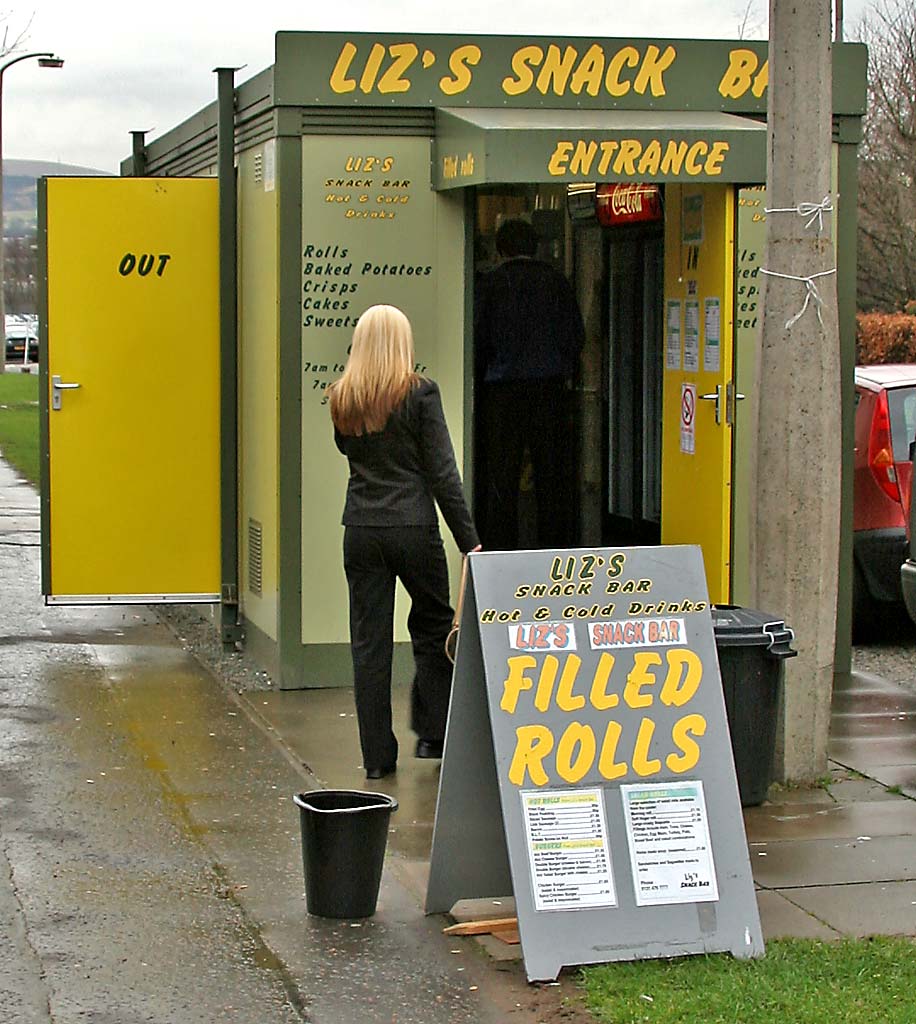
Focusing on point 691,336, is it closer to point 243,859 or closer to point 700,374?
point 700,374

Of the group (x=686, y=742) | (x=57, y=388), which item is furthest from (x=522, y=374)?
(x=686, y=742)

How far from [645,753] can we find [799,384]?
2.21m

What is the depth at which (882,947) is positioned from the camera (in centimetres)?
533

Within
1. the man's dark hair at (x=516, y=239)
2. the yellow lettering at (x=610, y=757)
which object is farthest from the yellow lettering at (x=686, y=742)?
the man's dark hair at (x=516, y=239)

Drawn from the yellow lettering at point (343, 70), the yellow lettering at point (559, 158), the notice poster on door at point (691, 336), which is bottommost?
the notice poster on door at point (691, 336)

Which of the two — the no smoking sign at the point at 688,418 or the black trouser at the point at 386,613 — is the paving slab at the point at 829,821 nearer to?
the black trouser at the point at 386,613

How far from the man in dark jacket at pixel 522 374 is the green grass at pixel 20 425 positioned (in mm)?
10248

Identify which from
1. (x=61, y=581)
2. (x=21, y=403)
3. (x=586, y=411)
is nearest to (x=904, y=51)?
(x=21, y=403)

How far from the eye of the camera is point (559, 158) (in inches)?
331

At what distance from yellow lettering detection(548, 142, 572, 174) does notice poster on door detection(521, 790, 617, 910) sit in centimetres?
389

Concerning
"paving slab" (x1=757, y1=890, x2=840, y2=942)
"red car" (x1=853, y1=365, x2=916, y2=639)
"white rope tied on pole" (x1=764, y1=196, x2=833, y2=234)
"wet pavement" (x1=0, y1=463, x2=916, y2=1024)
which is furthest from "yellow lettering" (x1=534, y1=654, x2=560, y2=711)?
"red car" (x1=853, y1=365, x2=916, y2=639)

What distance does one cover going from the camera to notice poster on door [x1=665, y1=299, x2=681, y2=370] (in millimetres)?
9719

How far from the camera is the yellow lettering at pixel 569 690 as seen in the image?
5.39 meters

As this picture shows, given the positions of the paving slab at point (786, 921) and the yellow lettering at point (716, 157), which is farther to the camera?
the yellow lettering at point (716, 157)
